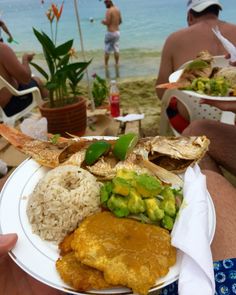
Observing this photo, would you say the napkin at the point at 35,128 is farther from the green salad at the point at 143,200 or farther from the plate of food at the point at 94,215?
the green salad at the point at 143,200

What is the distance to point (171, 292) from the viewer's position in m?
1.16

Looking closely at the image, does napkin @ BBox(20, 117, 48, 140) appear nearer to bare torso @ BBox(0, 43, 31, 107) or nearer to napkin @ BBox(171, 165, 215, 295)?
napkin @ BBox(171, 165, 215, 295)

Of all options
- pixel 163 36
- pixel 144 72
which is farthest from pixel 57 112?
pixel 163 36

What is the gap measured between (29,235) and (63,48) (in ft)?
4.79

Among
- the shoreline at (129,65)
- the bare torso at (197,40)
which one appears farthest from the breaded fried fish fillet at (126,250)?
the shoreline at (129,65)

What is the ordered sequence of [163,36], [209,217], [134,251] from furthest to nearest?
[163,36], [209,217], [134,251]

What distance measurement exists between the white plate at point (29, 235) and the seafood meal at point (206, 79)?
3.33 ft

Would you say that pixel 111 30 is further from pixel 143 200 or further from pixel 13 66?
pixel 143 200

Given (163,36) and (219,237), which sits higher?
(219,237)

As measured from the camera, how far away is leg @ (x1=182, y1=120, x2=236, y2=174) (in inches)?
74.9

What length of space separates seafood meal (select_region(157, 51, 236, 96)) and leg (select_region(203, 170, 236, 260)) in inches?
23.1

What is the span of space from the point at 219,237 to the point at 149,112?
3.75 metres

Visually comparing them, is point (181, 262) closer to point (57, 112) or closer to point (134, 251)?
point (134, 251)

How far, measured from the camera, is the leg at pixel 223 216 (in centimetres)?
115
